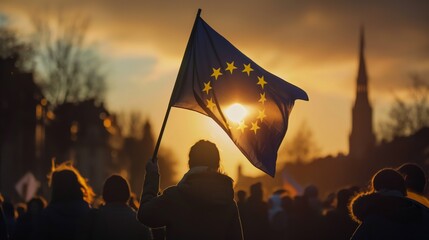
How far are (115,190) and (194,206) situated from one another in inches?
85.1

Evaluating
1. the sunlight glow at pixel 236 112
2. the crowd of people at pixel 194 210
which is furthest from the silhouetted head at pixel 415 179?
the sunlight glow at pixel 236 112

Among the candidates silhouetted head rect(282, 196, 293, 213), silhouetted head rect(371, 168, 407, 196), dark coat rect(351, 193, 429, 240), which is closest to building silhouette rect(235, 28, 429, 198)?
silhouetted head rect(282, 196, 293, 213)

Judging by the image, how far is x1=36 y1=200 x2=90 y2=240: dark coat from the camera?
9.61 metres

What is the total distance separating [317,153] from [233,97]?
115 m

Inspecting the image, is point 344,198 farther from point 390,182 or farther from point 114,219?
point 390,182

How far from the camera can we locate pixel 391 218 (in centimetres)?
766

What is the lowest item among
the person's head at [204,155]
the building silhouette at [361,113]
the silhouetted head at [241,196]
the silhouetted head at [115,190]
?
the silhouetted head at [241,196]

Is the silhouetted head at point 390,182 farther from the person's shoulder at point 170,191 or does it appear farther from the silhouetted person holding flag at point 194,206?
the person's shoulder at point 170,191

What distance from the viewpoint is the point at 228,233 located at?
26.4ft

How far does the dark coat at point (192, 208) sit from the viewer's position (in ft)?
25.8

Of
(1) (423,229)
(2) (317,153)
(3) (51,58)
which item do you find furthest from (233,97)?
(2) (317,153)

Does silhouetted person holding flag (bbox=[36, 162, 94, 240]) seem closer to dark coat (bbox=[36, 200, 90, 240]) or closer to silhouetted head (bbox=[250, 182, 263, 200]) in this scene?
dark coat (bbox=[36, 200, 90, 240])

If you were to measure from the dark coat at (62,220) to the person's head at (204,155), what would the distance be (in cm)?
185

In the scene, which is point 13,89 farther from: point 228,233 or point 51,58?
point 228,233
